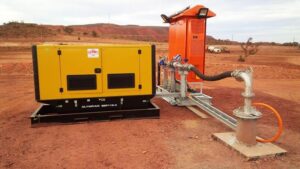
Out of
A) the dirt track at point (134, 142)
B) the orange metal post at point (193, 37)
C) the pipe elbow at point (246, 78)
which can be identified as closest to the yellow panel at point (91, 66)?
the dirt track at point (134, 142)

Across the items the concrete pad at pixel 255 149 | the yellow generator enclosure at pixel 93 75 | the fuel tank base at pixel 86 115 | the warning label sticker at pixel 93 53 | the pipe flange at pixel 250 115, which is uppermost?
the warning label sticker at pixel 93 53

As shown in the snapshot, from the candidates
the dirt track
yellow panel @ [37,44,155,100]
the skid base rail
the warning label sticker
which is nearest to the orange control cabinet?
the dirt track

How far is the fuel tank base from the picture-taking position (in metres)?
6.48

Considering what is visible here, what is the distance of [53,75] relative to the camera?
21.0ft

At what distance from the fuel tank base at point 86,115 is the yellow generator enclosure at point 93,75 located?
161mm

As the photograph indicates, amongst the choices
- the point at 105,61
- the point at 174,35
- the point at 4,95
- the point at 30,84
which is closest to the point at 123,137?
the point at 105,61

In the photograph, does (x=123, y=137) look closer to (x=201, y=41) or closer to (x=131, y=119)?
(x=131, y=119)

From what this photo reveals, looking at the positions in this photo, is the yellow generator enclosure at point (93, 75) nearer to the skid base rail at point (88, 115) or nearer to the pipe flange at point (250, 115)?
the skid base rail at point (88, 115)

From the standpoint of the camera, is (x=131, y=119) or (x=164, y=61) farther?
(x=164, y=61)

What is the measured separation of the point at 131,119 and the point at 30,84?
645 cm

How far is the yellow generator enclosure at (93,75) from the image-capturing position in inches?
250

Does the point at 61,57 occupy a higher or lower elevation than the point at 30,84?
higher

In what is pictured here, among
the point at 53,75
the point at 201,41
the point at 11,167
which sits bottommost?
the point at 11,167

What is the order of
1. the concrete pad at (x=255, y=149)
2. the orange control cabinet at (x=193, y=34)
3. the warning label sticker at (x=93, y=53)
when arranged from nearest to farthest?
1. the concrete pad at (x=255, y=149)
2. the warning label sticker at (x=93, y=53)
3. the orange control cabinet at (x=193, y=34)
